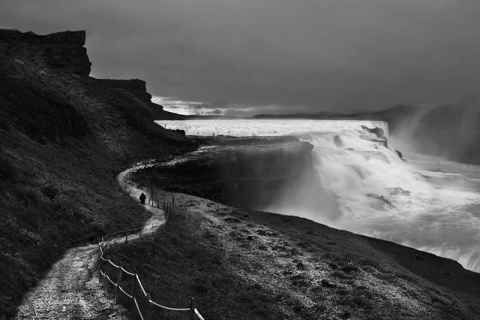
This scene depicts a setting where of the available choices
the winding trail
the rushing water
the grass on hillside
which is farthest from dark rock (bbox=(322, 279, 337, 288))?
the rushing water

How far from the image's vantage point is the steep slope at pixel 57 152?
1988cm

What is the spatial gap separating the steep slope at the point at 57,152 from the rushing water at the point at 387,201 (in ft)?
87.3

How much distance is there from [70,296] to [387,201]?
61719 mm

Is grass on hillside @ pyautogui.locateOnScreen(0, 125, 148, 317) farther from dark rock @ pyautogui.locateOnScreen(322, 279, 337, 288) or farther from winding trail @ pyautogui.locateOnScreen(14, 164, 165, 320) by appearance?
dark rock @ pyautogui.locateOnScreen(322, 279, 337, 288)

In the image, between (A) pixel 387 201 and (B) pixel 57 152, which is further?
(A) pixel 387 201

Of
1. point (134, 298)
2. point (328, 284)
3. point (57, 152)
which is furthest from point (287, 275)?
point (57, 152)

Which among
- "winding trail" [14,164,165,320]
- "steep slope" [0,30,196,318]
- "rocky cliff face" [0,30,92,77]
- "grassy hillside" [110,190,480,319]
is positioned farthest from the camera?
"rocky cliff face" [0,30,92,77]

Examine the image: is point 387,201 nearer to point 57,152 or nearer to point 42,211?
point 57,152

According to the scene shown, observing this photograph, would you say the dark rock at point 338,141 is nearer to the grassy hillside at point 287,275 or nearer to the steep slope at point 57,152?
the steep slope at point 57,152

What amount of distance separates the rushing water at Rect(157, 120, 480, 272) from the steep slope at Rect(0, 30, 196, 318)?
2659 cm

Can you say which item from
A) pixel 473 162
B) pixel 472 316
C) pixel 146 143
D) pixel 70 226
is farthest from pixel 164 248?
pixel 473 162

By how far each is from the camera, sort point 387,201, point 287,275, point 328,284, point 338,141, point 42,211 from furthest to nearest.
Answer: point 338,141, point 387,201, point 287,275, point 328,284, point 42,211

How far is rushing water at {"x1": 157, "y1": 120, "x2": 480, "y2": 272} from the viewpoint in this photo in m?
48.2

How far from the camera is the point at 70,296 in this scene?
1484cm
